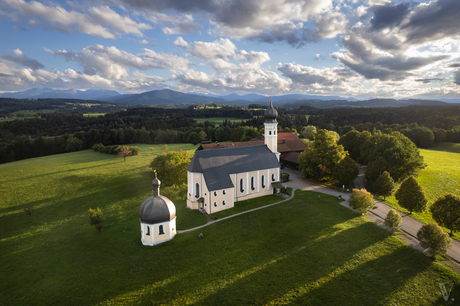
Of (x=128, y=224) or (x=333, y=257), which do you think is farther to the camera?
(x=128, y=224)

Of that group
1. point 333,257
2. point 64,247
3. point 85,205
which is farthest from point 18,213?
point 333,257

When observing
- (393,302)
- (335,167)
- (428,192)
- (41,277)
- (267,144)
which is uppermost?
(267,144)

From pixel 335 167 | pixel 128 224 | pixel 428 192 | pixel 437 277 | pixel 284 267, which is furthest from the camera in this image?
pixel 335 167

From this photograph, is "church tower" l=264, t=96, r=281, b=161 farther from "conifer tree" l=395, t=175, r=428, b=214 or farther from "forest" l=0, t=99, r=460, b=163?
"forest" l=0, t=99, r=460, b=163

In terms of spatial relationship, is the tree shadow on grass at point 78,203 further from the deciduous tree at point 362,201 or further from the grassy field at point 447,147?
the grassy field at point 447,147

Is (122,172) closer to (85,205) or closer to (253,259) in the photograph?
(85,205)

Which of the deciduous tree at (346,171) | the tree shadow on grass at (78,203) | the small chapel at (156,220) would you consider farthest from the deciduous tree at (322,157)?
the tree shadow on grass at (78,203)

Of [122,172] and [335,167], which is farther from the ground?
[335,167]

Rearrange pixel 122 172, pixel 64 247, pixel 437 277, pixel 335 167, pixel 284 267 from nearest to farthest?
pixel 437 277
pixel 284 267
pixel 64 247
pixel 335 167
pixel 122 172
